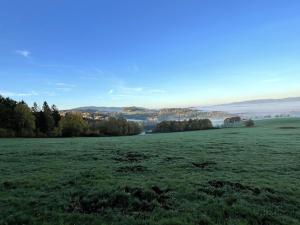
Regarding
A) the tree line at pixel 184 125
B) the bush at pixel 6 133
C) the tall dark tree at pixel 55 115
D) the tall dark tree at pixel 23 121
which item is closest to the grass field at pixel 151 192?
the bush at pixel 6 133

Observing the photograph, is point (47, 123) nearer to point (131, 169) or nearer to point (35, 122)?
point (35, 122)

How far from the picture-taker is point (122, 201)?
9.27 metres

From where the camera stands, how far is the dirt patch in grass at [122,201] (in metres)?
8.59

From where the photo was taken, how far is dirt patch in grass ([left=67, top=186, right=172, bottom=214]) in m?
8.59

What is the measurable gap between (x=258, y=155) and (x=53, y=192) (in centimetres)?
1496

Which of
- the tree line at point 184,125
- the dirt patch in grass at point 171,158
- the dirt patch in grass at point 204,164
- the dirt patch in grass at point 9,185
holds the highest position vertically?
the dirt patch in grass at point 9,185

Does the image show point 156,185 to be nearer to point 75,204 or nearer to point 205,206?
point 205,206

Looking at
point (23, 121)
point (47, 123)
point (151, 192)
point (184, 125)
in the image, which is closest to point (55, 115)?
point (47, 123)

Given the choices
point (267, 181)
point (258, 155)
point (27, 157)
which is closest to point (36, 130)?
point (27, 157)

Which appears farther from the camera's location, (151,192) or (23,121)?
(23,121)

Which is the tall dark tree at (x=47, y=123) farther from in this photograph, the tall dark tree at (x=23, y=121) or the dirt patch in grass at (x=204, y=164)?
the dirt patch in grass at (x=204, y=164)

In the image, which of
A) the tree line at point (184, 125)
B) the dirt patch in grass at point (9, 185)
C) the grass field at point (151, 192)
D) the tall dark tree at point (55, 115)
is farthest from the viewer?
the tree line at point (184, 125)

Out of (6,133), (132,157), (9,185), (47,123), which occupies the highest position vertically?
(47,123)

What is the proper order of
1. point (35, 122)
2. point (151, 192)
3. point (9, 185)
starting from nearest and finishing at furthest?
point (151, 192) → point (9, 185) → point (35, 122)
